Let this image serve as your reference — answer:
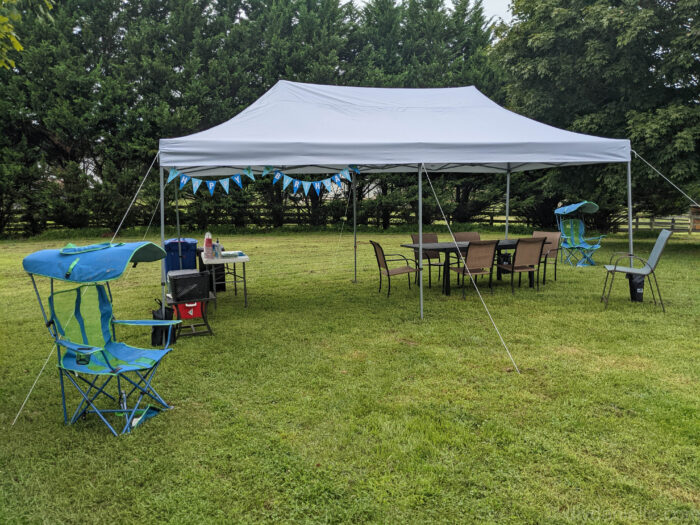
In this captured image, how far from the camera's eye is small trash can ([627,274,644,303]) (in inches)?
225

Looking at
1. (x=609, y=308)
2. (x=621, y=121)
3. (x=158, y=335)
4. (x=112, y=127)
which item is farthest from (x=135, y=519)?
(x=112, y=127)

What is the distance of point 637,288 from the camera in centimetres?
574

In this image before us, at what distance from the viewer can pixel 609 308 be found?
5496mm

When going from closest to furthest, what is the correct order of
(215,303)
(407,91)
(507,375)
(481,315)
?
(507,375), (481,315), (215,303), (407,91)

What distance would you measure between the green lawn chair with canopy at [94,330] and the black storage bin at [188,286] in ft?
4.42

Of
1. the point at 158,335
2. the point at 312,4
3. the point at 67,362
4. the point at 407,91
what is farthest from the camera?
the point at 312,4

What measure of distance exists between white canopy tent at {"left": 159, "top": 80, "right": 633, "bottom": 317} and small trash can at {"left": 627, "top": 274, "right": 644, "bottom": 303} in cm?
81

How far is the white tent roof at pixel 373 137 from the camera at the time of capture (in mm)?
4434

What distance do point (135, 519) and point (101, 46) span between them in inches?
713

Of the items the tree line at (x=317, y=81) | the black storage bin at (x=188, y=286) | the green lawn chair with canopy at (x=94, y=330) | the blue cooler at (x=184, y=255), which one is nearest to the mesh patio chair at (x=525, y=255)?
the black storage bin at (x=188, y=286)

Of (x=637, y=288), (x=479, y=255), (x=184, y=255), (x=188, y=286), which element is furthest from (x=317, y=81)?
(x=188, y=286)

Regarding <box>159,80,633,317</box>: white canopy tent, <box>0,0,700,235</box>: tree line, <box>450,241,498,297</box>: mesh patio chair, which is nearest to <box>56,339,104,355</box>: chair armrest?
<box>159,80,633,317</box>: white canopy tent

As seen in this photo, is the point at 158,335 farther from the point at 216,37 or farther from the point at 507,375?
the point at 216,37

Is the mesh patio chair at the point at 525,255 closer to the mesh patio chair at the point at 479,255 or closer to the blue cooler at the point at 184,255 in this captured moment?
the mesh patio chair at the point at 479,255
